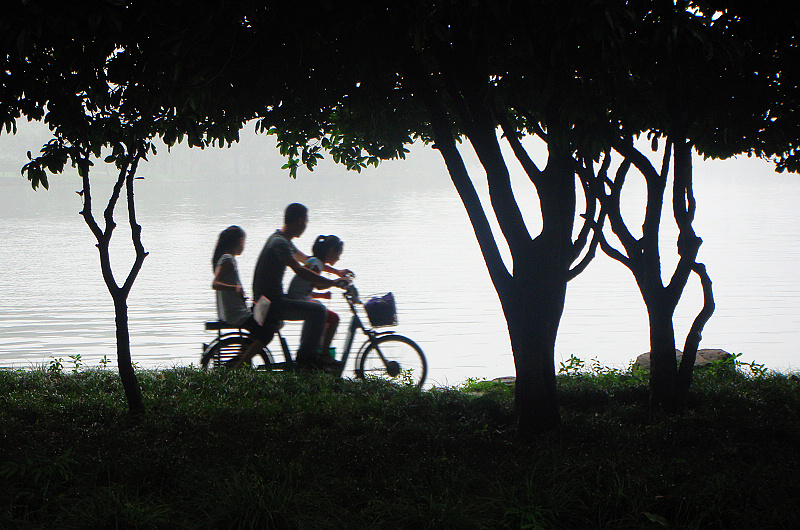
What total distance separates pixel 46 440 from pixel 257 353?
96.4 inches

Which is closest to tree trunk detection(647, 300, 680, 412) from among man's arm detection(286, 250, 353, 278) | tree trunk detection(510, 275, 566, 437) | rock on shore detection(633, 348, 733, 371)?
tree trunk detection(510, 275, 566, 437)

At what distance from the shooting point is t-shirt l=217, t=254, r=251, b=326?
6.93 m

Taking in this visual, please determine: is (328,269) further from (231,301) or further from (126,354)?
(126,354)

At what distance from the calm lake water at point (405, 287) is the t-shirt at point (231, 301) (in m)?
2.68

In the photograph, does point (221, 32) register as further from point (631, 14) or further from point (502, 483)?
point (502, 483)

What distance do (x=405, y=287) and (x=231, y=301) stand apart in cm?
965

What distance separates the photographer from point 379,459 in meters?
4.50

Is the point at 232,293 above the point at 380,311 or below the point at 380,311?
above

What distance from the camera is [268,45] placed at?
4.56 meters

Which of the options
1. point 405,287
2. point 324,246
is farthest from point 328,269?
point 405,287

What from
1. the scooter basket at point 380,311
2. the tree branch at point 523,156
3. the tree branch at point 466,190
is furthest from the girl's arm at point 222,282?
the tree branch at point 523,156

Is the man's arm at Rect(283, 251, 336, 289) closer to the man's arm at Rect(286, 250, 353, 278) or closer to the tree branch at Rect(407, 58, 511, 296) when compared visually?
the man's arm at Rect(286, 250, 353, 278)

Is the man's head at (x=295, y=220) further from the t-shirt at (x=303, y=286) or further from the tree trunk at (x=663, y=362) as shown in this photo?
the tree trunk at (x=663, y=362)

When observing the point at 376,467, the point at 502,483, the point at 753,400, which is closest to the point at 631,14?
the point at 502,483
